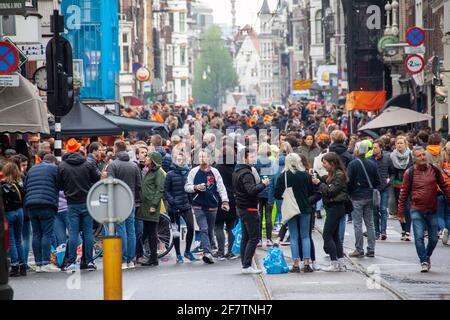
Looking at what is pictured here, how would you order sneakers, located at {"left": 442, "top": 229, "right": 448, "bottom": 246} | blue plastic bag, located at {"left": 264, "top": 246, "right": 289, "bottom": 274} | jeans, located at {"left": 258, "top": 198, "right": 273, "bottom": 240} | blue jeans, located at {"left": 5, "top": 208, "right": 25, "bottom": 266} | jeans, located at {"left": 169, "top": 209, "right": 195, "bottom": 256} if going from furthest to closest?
jeans, located at {"left": 258, "top": 198, "right": 273, "bottom": 240} → sneakers, located at {"left": 442, "top": 229, "right": 448, "bottom": 246} → jeans, located at {"left": 169, "top": 209, "right": 195, "bottom": 256} → blue jeans, located at {"left": 5, "top": 208, "right": 25, "bottom": 266} → blue plastic bag, located at {"left": 264, "top": 246, "right": 289, "bottom": 274}

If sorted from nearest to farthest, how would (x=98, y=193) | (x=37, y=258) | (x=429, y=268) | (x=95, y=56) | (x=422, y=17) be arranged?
(x=98, y=193) < (x=429, y=268) < (x=37, y=258) < (x=95, y=56) < (x=422, y=17)

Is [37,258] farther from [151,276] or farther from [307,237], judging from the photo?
[307,237]

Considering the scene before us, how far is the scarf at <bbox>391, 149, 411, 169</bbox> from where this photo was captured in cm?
2434

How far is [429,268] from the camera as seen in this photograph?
1730 cm

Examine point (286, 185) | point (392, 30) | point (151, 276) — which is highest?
point (392, 30)

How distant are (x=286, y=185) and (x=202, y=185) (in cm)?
201

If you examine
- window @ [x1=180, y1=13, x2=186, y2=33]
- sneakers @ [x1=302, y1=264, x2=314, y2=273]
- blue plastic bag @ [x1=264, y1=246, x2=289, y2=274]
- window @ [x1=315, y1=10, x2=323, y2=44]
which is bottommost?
sneakers @ [x1=302, y1=264, x2=314, y2=273]

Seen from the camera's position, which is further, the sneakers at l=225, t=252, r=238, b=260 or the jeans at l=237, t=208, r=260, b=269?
the sneakers at l=225, t=252, r=238, b=260

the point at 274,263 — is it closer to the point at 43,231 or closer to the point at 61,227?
the point at 43,231

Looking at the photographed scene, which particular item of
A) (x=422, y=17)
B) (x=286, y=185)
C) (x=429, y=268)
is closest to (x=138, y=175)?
(x=286, y=185)

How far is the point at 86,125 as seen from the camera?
2888cm

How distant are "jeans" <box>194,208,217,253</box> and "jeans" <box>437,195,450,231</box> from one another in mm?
3772

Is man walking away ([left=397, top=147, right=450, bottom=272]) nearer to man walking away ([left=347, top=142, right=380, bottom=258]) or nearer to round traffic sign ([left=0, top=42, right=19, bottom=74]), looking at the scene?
man walking away ([left=347, top=142, right=380, bottom=258])

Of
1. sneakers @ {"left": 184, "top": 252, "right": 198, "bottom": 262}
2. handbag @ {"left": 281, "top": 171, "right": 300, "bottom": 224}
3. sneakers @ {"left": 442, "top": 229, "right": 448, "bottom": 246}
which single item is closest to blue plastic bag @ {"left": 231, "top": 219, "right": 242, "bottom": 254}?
sneakers @ {"left": 184, "top": 252, "right": 198, "bottom": 262}
